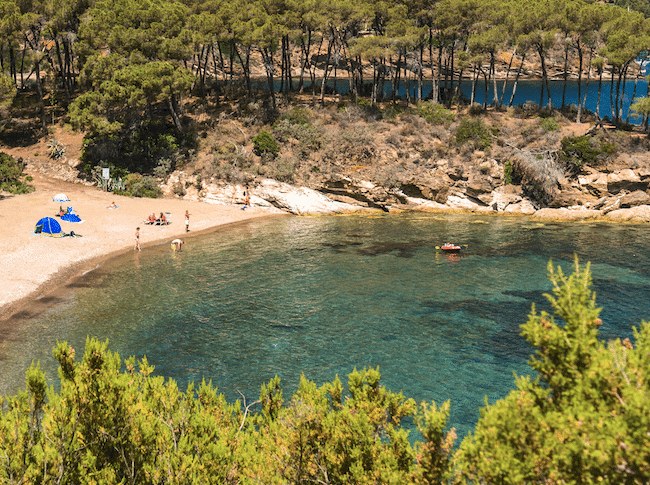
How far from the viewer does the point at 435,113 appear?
2579 inches

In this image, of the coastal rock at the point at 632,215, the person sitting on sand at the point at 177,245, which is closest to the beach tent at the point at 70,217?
the person sitting on sand at the point at 177,245

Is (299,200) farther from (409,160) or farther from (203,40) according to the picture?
(203,40)

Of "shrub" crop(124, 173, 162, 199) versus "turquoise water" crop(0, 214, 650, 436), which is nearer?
"turquoise water" crop(0, 214, 650, 436)

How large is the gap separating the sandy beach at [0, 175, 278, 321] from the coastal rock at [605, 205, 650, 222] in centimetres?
3428

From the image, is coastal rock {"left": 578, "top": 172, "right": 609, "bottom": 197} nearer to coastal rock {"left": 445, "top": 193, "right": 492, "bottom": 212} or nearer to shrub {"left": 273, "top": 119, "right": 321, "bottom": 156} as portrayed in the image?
coastal rock {"left": 445, "top": 193, "right": 492, "bottom": 212}

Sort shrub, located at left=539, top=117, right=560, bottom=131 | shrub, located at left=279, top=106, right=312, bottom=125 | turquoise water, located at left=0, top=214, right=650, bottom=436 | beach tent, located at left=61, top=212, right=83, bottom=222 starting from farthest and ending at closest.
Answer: shrub, located at left=279, top=106, right=312, bottom=125
shrub, located at left=539, top=117, right=560, bottom=131
beach tent, located at left=61, top=212, right=83, bottom=222
turquoise water, located at left=0, top=214, right=650, bottom=436

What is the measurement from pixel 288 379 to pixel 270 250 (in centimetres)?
2025

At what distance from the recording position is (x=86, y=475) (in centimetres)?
834

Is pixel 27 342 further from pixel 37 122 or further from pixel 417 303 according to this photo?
pixel 37 122

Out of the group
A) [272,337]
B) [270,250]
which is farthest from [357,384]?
[270,250]

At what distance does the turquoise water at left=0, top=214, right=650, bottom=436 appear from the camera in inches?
808

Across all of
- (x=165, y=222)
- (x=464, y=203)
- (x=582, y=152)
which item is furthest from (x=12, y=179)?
(x=582, y=152)

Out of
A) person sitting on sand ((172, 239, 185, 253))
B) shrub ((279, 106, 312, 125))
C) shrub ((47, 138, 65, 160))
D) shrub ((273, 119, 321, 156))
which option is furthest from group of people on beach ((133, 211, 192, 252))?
shrub ((279, 106, 312, 125))

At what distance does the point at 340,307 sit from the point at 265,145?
36.6m
